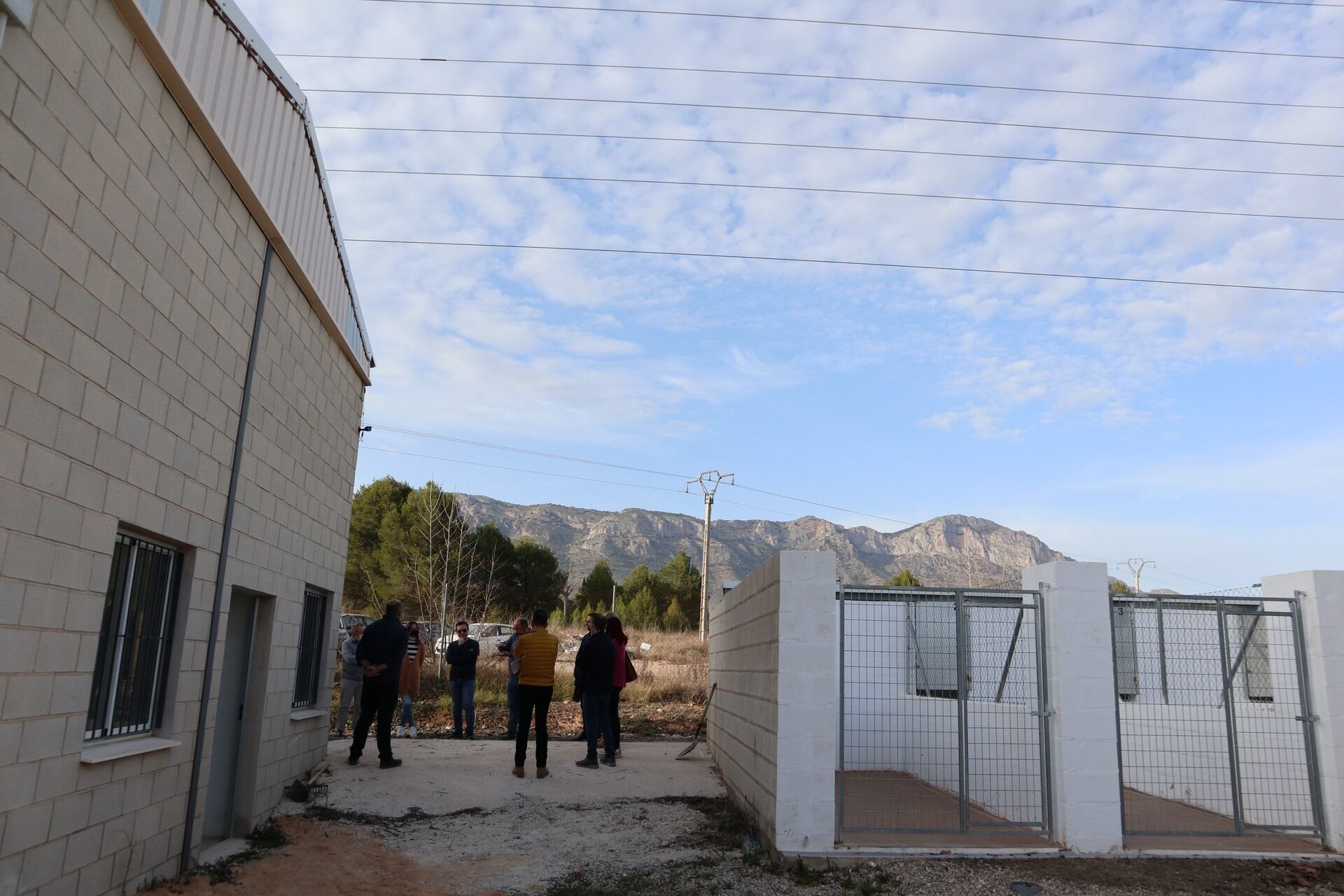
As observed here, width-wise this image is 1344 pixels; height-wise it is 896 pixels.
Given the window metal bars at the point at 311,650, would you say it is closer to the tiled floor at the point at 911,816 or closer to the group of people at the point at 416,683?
the group of people at the point at 416,683

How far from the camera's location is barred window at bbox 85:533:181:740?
5164 millimetres

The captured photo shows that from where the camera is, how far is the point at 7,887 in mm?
4129

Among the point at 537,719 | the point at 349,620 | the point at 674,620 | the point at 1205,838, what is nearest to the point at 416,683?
the point at 537,719

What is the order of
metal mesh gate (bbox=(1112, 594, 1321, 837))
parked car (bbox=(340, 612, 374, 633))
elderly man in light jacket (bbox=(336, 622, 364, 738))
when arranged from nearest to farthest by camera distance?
metal mesh gate (bbox=(1112, 594, 1321, 837)) → elderly man in light jacket (bbox=(336, 622, 364, 738)) → parked car (bbox=(340, 612, 374, 633))

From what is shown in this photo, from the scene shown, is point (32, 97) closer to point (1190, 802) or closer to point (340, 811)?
point (340, 811)

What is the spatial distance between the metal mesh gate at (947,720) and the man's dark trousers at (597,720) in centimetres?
281

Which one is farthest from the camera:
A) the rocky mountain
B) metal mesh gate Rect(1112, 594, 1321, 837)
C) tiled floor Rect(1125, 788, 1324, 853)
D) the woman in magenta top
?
the rocky mountain

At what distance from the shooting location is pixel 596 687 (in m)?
10.6

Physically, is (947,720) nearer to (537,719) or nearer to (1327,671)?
(1327,671)

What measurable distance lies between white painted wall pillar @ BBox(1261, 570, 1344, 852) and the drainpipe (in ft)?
28.4

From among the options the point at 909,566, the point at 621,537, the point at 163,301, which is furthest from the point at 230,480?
the point at 909,566

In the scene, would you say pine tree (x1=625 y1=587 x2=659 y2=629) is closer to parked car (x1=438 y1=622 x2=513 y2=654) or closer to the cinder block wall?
parked car (x1=438 y1=622 x2=513 y2=654)

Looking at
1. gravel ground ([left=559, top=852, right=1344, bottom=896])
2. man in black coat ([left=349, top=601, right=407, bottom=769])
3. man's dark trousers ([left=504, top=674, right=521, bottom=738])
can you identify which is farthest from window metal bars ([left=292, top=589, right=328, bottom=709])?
gravel ground ([left=559, top=852, right=1344, bottom=896])

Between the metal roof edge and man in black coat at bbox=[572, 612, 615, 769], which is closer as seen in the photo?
the metal roof edge
